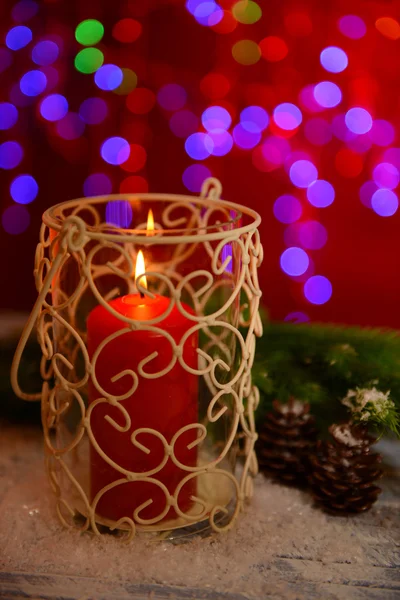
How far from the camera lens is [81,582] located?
719mm

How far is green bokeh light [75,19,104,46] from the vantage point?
131cm

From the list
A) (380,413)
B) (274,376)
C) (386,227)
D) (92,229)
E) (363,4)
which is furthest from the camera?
(386,227)

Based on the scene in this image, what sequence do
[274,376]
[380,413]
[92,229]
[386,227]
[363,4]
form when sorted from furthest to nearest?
[386,227] < [363,4] < [274,376] < [380,413] < [92,229]

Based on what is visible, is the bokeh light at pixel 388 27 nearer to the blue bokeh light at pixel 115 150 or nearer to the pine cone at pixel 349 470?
the blue bokeh light at pixel 115 150

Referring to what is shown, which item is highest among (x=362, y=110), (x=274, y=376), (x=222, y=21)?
(x=222, y=21)

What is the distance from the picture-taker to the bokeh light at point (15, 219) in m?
1.44

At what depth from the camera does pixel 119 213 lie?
0.87 metres

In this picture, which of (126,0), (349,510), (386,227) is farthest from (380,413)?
(126,0)

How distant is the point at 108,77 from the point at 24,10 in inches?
7.4

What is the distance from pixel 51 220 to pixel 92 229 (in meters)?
0.05

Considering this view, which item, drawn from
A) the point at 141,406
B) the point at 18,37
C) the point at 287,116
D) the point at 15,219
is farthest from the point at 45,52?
the point at 141,406

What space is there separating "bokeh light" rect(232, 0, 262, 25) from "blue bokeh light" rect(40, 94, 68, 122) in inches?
13.8

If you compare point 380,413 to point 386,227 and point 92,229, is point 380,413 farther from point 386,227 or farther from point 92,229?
point 386,227

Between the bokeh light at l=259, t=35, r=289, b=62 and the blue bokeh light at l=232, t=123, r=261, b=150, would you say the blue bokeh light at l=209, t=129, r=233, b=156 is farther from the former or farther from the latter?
the bokeh light at l=259, t=35, r=289, b=62
